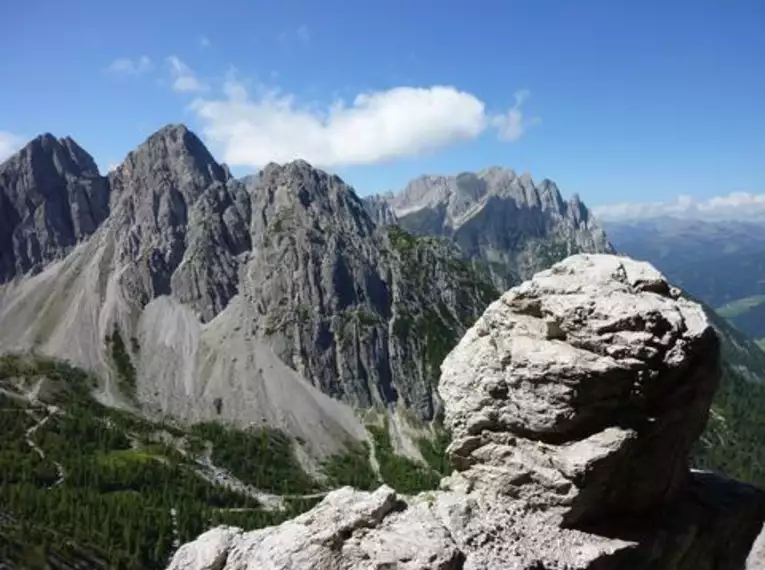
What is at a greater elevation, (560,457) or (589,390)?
(589,390)

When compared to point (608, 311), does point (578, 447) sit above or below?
below

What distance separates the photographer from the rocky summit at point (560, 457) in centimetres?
2356

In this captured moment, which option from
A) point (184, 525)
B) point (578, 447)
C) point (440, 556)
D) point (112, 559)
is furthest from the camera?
point (184, 525)

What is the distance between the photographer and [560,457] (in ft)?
84.2

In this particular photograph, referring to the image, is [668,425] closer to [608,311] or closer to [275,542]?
[608,311]

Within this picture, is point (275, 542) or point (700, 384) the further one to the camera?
point (700, 384)

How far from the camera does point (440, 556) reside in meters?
22.5

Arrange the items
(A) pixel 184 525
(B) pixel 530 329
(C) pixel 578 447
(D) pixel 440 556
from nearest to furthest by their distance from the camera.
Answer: (D) pixel 440 556, (C) pixel 578 447, (B) pixel 530 329, (A) pixel 184 525

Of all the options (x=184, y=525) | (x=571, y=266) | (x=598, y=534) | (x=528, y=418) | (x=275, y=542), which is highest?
(x=571, y=266)

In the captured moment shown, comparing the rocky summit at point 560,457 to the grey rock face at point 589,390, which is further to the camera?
the grey rock face at point 589,390

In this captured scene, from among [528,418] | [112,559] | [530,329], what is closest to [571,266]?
[530,329]

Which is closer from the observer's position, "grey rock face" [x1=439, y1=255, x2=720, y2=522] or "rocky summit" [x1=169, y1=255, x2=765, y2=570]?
"rocky summit" [x1=169, y1=255, x2=765, y2=570]

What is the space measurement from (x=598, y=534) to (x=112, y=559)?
148193 millimetres

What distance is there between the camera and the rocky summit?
2356cm
